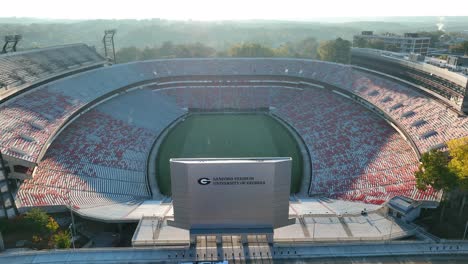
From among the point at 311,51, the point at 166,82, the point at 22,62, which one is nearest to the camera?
the point at 22,62

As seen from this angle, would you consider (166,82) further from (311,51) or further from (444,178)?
(311,51)

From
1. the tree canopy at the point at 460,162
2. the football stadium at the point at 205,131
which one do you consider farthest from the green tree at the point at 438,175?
the football stadium at the point at 205,131

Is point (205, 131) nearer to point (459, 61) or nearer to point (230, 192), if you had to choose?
point (230, 192)

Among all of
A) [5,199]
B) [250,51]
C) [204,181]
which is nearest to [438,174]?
[204,181]

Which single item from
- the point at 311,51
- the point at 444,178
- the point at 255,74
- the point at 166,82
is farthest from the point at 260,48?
Result: the point at 444,178

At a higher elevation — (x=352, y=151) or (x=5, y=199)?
(x=5, y=199)

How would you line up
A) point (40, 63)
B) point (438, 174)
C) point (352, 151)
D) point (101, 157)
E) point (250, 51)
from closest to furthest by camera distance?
point (438, 174) < point (101, 157) < point (352, 151) < point (40, 63) < point (250, 51)

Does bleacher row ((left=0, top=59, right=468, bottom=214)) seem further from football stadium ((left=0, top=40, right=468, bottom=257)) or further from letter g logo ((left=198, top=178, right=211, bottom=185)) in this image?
letter g logo ((left=198, top=178, right=211, bottom=185))

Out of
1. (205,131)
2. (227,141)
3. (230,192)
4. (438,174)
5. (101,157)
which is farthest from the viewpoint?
(205,131)
